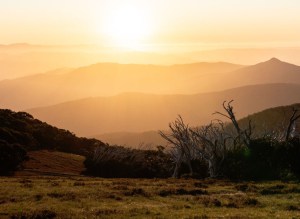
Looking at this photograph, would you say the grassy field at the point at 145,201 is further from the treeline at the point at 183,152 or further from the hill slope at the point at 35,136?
the hill slope at the point at 35,136

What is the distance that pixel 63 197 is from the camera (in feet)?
93.9

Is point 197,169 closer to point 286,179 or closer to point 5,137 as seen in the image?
point 286,179

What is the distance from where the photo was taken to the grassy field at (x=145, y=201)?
927 inches

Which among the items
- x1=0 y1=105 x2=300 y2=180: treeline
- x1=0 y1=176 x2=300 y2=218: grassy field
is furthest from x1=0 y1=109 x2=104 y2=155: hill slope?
x1=0 y1=176 x2=300 y2=218: grassy field

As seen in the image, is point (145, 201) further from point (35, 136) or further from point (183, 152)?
point (35, 136)

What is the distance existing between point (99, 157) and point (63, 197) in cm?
3196

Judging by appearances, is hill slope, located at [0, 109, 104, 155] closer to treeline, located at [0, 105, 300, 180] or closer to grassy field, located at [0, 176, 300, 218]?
treeline, located at [0, 105, 300, 180]

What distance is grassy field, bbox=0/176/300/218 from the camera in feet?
77.3

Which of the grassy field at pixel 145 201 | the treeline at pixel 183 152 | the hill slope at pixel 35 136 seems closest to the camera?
the grassy field at pixel 145 201

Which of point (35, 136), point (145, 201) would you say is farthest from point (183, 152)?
point (145, 201)

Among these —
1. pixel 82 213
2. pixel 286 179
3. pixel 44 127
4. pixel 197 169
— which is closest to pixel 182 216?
pixel 82 213

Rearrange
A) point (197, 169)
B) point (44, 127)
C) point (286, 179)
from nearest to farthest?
point (286, 179) → point (197, 169) → point (44, 127)

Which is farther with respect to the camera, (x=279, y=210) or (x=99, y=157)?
(x=99, y=157)

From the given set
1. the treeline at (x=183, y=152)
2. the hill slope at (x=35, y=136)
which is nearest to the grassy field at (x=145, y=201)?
the treeline at (x=183, y=152)
